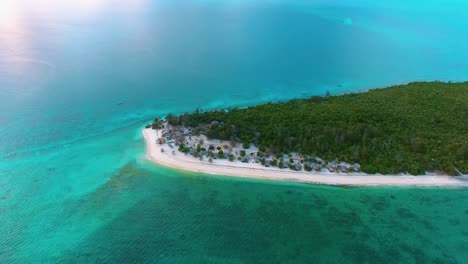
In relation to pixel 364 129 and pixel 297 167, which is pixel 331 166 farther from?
pixel 364 129

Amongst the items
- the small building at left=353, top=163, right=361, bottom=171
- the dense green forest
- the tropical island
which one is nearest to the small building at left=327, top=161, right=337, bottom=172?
the tropical island

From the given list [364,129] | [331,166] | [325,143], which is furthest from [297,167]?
[364,129]

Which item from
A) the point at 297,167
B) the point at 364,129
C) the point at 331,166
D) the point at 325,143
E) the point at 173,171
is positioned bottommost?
the point at 173,171

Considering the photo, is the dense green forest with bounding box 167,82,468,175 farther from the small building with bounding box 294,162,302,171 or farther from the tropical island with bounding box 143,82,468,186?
the small building with bounding box 294,162,302,171

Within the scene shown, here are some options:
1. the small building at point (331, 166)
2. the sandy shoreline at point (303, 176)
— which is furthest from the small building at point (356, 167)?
the small building at point (331, 166)

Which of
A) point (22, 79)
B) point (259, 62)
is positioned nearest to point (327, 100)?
point (259, 62)
